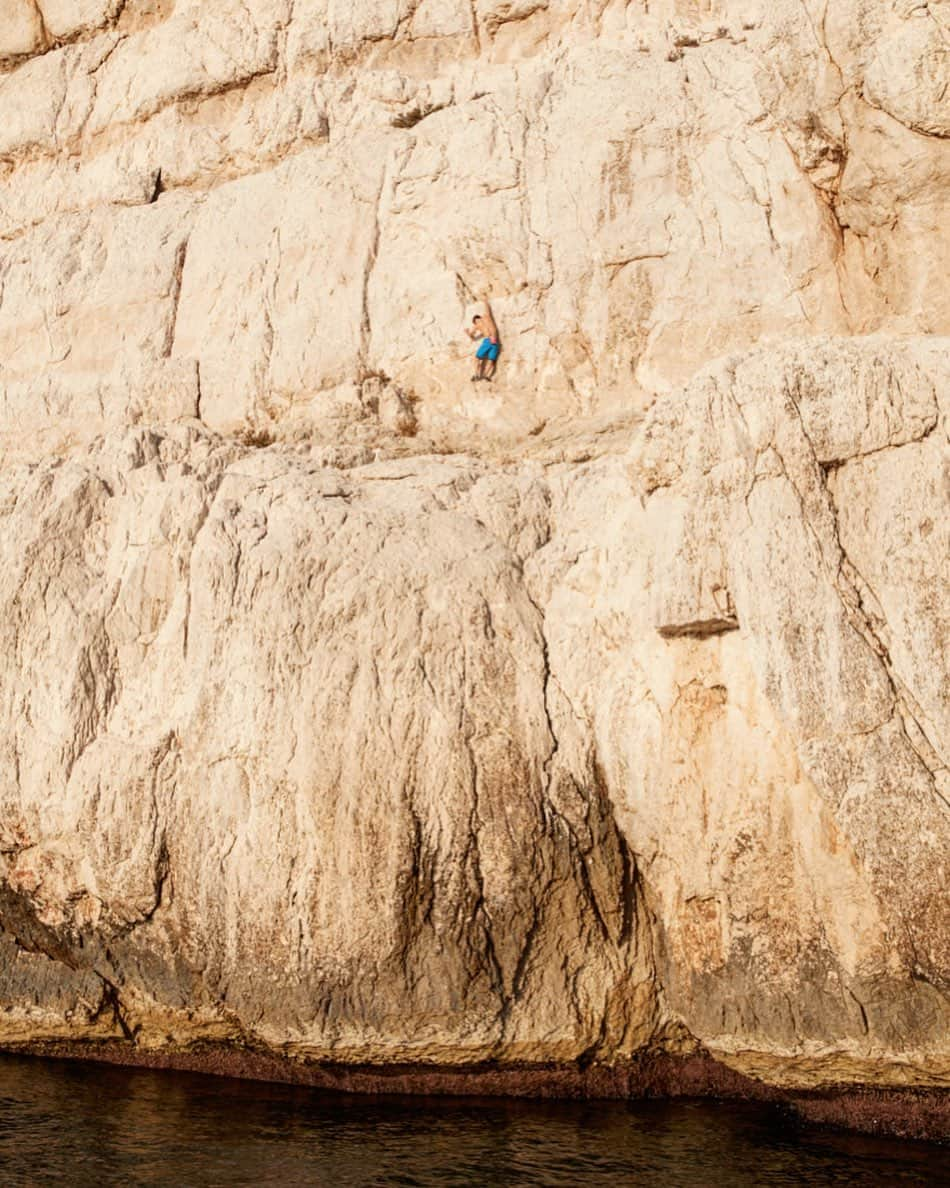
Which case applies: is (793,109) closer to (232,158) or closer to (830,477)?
(830,477)

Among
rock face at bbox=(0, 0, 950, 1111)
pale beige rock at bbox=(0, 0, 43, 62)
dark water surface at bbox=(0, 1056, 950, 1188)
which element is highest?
pale beige rock at bbox=(0, 0, 43, 62)

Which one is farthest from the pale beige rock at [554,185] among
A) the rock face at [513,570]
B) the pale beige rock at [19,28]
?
the pale beige rock at [19,28]

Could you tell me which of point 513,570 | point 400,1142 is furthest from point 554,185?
point 400,1142

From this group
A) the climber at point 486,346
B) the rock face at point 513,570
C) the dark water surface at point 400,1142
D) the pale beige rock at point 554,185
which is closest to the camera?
the dark water surface at point 400,1142

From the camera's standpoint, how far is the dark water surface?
921 centimetres

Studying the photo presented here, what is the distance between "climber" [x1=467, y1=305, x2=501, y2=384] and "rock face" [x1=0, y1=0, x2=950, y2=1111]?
0.56 feet

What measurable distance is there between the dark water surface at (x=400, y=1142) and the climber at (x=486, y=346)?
7239 mm

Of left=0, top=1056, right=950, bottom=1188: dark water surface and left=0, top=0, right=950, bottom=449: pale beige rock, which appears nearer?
left=0, top=1056, right=950, bottom=1188: dark water surface

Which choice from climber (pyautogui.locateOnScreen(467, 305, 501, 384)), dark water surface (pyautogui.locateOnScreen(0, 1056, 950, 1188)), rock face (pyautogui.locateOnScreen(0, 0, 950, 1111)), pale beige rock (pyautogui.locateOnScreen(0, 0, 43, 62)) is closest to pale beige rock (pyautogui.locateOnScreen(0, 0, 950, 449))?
rock face (pyautogui.locateOnScreen(0, 0, 950, 1111))

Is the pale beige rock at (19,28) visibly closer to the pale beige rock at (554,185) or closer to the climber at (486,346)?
the pale beige rock at (554,185)

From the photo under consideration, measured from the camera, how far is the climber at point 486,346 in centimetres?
1455

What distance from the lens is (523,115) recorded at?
50.1 feet

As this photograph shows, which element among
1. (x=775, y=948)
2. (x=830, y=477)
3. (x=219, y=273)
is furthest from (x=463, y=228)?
(x=775, y=948)

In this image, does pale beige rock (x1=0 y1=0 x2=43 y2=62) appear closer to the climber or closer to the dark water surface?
the climber
